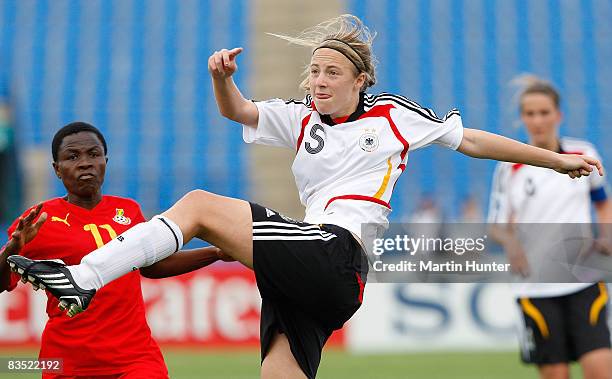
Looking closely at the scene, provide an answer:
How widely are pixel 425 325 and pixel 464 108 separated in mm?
4723

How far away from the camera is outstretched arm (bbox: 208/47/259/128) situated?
4.61 m

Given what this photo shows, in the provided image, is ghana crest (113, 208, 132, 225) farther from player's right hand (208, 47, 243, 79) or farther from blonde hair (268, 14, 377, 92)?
blonde hair (268, 14, 377, 92)

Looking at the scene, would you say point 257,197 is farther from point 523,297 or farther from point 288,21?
point 523,297

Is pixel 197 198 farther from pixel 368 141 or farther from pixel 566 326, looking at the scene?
pixel 566 326

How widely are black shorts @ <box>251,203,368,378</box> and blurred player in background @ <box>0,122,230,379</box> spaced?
2.10 feet

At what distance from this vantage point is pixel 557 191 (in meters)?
6.62

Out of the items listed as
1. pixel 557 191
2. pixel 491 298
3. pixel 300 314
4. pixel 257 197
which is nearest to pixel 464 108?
pixel 257 197

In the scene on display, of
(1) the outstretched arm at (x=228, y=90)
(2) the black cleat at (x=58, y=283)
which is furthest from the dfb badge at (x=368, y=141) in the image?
(2) the black cleat at (x=58, y=283)

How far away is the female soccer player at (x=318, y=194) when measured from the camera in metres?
4.31

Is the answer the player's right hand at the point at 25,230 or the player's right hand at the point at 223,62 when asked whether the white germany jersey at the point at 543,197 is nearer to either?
the player's right hand at the point at 223,62

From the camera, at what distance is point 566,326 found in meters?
6.31

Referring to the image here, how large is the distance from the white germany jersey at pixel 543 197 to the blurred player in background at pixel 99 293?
8.92ft

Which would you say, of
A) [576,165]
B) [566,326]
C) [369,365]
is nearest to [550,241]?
[566,326]

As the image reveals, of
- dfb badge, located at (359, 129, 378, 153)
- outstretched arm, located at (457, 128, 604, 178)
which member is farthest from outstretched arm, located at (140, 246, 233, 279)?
outstretched arm, located at (457, 128, 604, 178)
